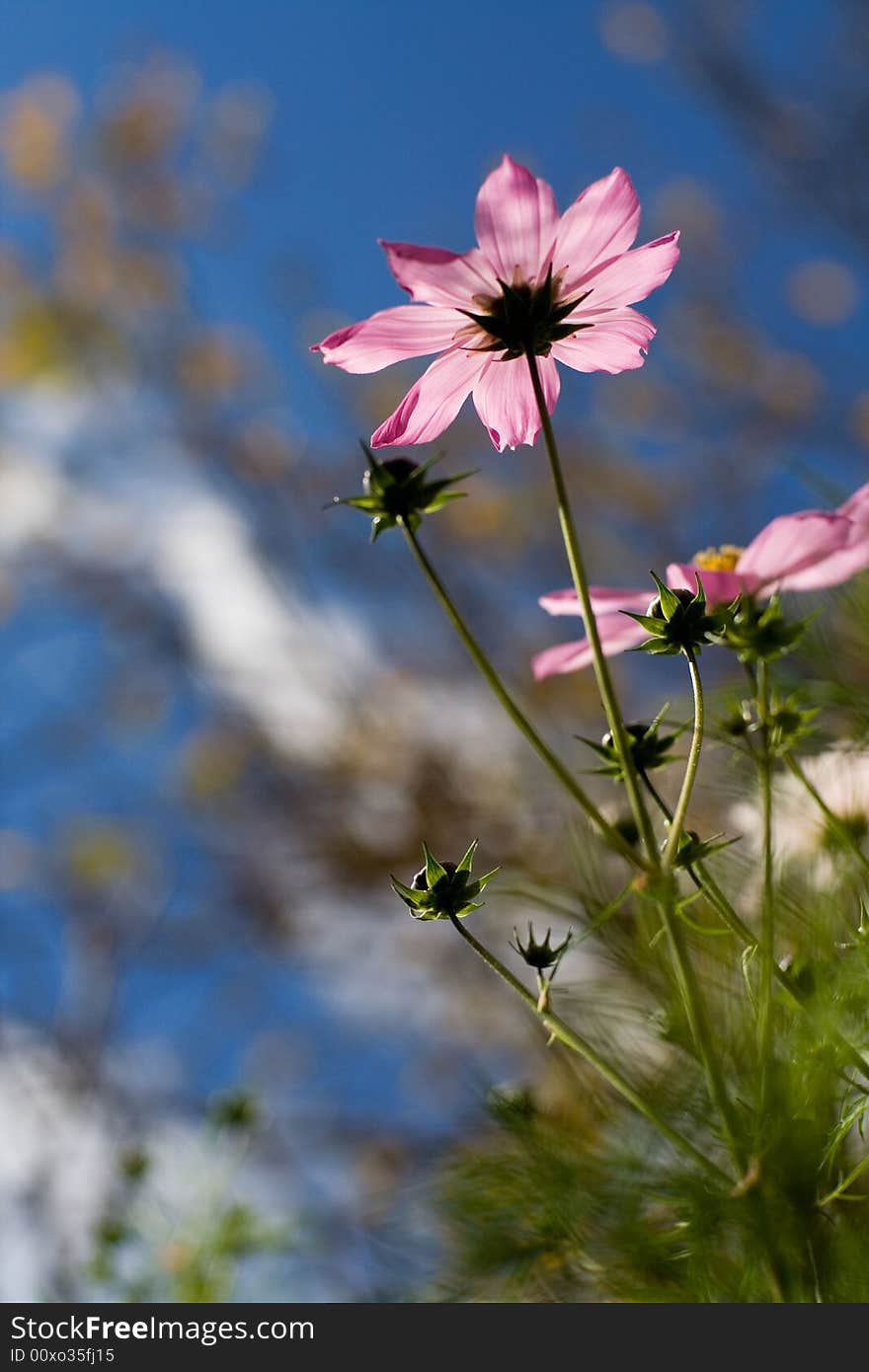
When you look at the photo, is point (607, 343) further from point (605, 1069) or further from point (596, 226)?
point (605, 1069)

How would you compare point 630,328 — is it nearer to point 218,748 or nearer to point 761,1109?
point 761,1109

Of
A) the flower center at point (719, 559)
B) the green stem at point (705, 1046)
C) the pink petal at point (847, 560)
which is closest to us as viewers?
the green stem at point (705, 1046)

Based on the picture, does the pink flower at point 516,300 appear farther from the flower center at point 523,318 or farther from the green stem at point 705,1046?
the green stem at point 705,1046

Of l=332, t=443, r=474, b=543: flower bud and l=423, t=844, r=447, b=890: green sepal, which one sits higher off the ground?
l=332, t=443, r=474, b=543: flower bud

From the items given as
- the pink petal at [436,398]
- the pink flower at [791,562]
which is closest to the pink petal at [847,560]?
the pink flower at [791,562]

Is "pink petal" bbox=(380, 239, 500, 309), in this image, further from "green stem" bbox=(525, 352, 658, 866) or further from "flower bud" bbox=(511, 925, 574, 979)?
"flower bud" bbox=(511, 925, 574, 979)

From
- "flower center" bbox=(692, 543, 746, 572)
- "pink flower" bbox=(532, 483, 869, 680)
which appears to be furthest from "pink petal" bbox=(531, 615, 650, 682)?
"flower center" bbox=(692, 543, 746, 572)
